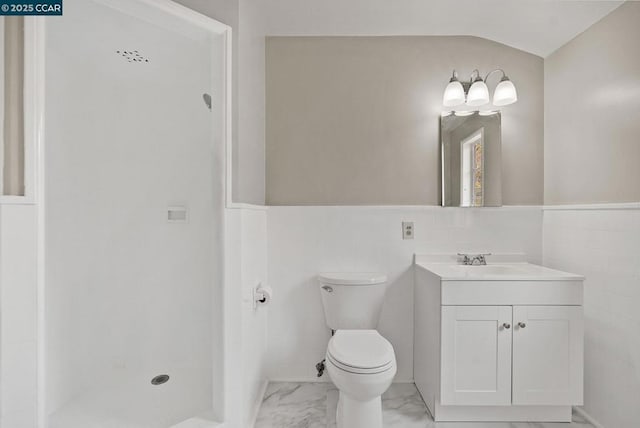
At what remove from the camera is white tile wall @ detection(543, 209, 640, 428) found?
1.56 metres

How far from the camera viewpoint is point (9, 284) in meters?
0.99

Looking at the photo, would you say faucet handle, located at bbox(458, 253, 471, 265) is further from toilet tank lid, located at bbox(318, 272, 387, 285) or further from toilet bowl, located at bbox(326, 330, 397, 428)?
toilet bowl, located at bbox(326, 330, 397, 428)

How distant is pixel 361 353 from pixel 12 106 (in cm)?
165

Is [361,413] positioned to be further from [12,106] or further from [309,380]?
[12,106]

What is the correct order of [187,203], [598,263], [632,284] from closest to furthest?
[632,284], [598,263], [187,203]

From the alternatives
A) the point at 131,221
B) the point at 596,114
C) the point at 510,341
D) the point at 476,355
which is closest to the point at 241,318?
the point at 131,221

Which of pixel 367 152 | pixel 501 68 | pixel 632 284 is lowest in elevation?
pixel 632 284

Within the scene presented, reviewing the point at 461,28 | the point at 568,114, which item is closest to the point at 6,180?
the point at 461,28

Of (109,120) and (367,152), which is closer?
(109,120)

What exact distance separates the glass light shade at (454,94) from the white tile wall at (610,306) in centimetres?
97

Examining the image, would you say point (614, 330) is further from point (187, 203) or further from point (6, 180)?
point (6, 180)

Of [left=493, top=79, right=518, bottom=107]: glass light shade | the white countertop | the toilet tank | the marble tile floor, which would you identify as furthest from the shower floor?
[left=493, top=79, right=518, bottom=107]: glass light shade

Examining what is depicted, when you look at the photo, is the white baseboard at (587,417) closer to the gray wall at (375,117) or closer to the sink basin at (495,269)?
the sink basin at (495,269)

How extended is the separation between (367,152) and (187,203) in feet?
4.20
